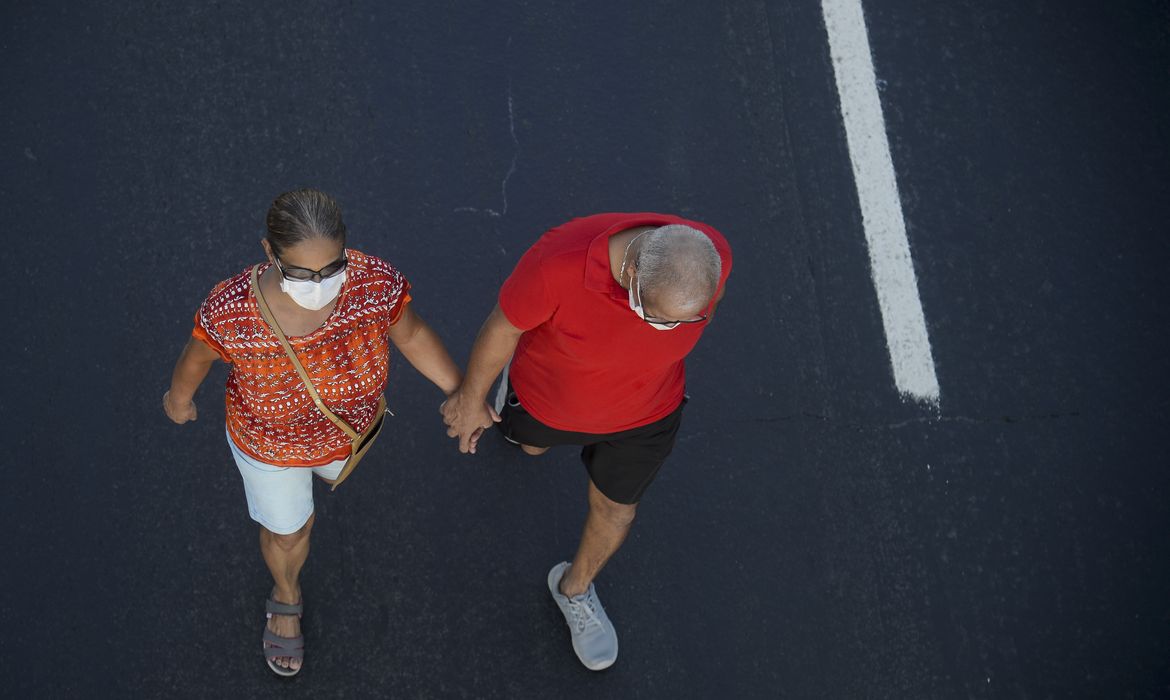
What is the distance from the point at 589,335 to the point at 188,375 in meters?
1.25

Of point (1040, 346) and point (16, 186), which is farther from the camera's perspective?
point (1040, 346)

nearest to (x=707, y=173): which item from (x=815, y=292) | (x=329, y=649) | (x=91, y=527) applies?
(x=815, y=292)

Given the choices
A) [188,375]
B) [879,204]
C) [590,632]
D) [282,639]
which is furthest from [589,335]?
[879,204]

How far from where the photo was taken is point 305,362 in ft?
9.24

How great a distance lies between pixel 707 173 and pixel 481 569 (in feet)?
7.25

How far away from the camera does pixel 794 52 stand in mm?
5059

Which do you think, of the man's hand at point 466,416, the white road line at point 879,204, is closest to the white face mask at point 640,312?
the man's hand at point 466,416

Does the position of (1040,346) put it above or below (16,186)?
below

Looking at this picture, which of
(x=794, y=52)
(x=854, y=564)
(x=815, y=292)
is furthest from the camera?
(x=794, y=52)

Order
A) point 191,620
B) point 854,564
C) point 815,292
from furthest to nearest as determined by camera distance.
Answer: point 815,292, point 854,564, point 191,620

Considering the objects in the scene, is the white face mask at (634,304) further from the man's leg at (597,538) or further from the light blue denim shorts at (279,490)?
the light blue denim shorts at (279,490)

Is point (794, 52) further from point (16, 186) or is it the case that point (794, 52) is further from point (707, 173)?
point (16, 186)

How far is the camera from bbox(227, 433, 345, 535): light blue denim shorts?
3107mm

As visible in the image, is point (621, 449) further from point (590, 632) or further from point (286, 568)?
point (286, 568)
